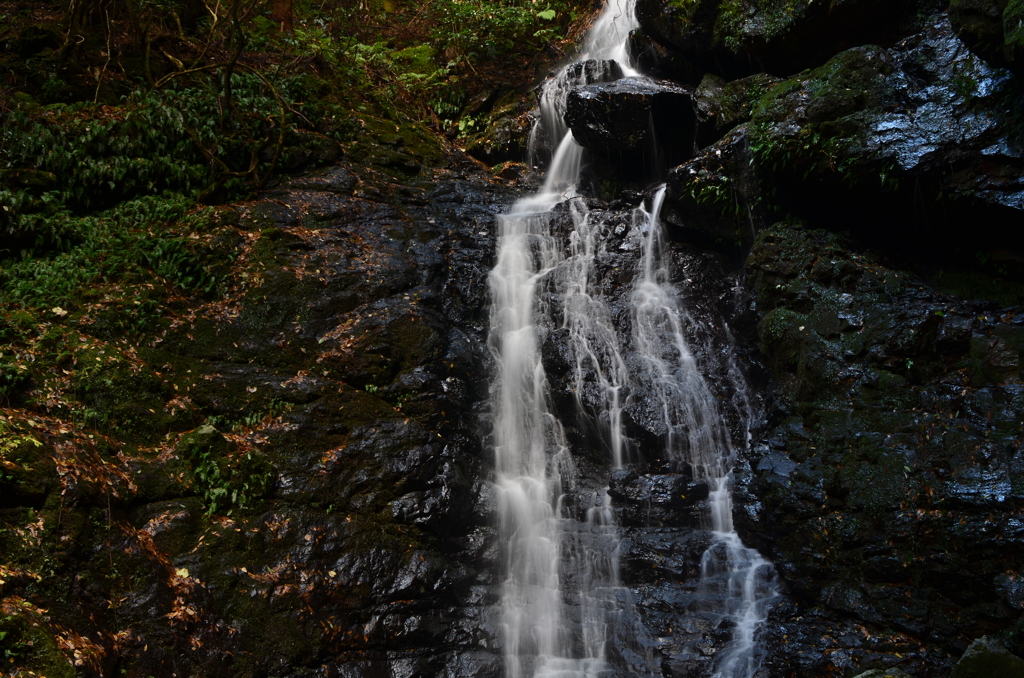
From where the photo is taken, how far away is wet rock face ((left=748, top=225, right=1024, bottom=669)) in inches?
213

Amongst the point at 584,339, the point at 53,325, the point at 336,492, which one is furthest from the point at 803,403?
the point at 53,325

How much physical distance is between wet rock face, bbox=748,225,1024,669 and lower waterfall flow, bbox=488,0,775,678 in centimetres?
75

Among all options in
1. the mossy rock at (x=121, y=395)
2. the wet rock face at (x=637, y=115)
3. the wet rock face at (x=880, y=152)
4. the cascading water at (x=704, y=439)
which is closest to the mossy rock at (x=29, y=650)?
the mossy rock at (x=121, y=395)

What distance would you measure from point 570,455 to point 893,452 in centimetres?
389

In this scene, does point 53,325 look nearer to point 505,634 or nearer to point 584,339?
point 505,634

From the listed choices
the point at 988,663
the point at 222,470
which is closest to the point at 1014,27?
the point at 988,663

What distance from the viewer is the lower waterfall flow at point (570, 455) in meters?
6.20

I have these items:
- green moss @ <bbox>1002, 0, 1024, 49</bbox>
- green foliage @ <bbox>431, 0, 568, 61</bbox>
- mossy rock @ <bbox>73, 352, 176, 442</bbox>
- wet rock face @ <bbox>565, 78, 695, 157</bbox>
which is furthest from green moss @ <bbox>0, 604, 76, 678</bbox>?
green foliage @ <bbox>431, 0, 568, 61</bbox>

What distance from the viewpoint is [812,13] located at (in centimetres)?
882

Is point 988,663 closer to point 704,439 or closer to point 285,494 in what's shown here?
point 704,439

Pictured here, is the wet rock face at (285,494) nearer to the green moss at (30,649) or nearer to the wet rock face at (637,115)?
the green moss at (30,649)

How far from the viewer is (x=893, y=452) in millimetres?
6195

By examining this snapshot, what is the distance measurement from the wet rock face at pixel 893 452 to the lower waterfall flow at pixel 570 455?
0.75m

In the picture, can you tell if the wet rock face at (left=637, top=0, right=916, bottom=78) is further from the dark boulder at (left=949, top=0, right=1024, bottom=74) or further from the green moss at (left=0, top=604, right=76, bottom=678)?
the green moss at (left=0, top=604, right=76, bottom=678)
